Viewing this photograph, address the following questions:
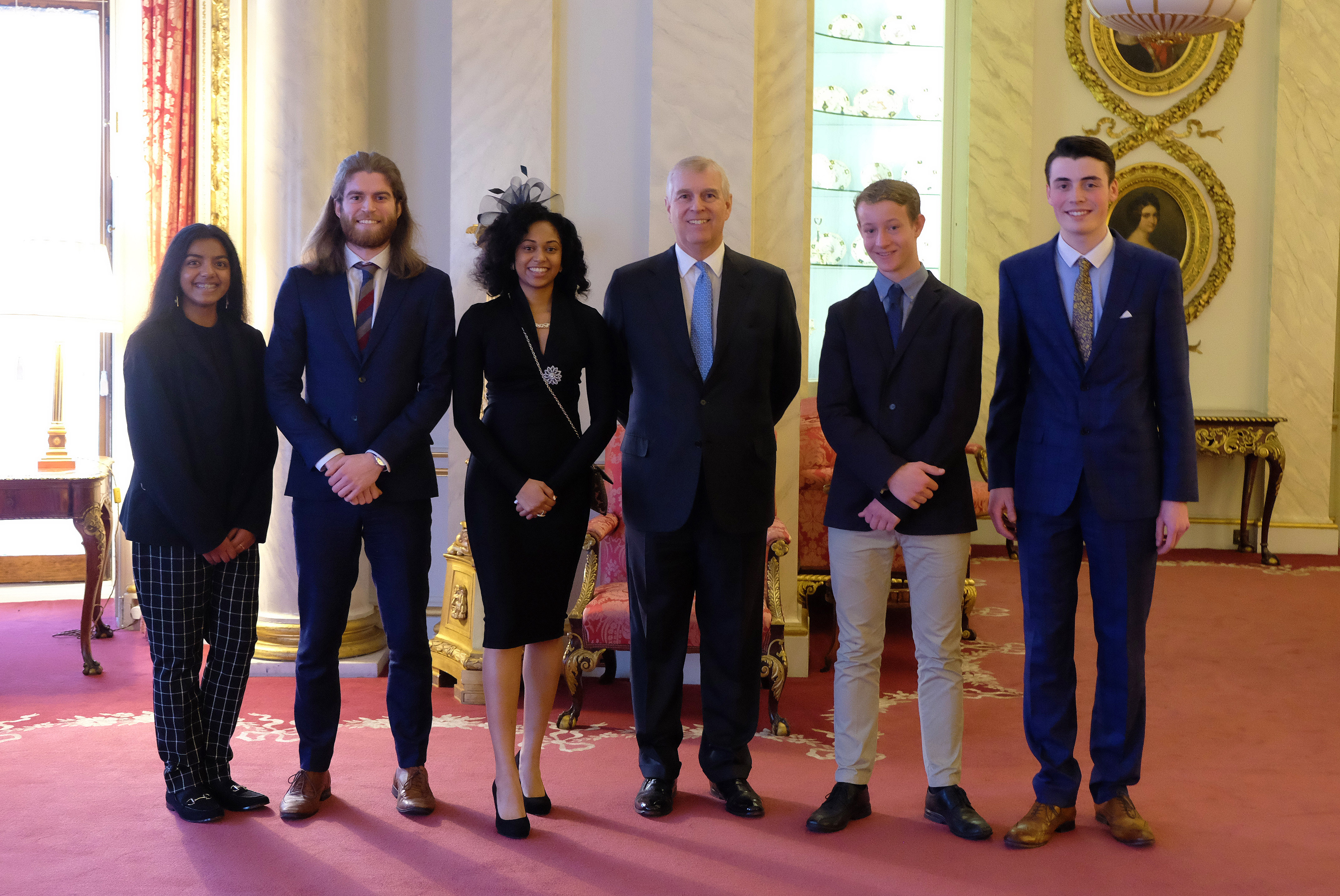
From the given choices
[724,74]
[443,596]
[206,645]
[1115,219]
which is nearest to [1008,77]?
[1115,219]

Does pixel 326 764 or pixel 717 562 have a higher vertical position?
pixel 717 562

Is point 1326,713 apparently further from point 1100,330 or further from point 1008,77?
point 1008,77

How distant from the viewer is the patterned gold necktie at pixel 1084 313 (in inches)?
112

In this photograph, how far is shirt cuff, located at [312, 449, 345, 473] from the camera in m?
2.91

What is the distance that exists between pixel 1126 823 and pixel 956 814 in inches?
17.6

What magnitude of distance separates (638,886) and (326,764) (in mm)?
1056

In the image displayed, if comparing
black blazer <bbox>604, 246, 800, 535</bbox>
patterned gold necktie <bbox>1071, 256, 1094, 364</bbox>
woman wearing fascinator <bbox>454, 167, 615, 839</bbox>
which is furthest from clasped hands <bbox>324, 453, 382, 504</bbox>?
patterned gold necktie <bbox>1071, 256, 1094, 364</bbox>

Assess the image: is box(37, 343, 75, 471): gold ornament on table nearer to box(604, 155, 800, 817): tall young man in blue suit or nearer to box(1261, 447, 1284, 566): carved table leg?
box(604, 155, 800, 817): tall young man in blue suit

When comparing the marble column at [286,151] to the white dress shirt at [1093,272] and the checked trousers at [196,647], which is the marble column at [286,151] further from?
the white dress shirt at [1093,272]

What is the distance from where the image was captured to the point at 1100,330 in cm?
282

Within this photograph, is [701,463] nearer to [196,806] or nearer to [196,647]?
[196,647]

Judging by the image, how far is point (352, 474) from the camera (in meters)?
2.91

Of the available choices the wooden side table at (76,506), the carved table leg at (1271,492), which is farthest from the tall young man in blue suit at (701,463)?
the carved table leg at (1271,492)

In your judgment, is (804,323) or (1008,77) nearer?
(804,323)
